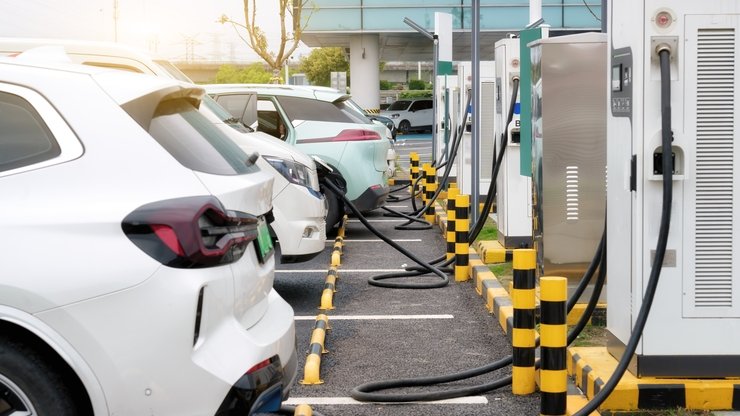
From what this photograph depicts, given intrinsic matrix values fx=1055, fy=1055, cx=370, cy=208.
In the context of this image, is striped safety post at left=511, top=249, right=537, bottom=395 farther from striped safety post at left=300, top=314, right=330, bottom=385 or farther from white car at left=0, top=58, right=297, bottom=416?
white car at left=0, top=58, right=297, bottom=416

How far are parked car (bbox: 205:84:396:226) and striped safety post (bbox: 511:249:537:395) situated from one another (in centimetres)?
670

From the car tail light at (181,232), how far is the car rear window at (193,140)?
0.22 meters

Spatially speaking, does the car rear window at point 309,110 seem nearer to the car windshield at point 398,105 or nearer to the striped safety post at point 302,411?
the striped safety post at point 302,411

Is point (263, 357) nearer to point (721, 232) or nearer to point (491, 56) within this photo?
point (721, 232)

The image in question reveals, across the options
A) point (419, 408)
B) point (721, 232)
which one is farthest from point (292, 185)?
point (721, 232)

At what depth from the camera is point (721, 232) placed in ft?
17.5

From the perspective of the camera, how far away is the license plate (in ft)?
14.5

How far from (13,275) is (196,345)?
69 centimetres

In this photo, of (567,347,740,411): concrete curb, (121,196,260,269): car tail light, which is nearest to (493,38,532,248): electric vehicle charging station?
(567,347,740,411): concrete curb

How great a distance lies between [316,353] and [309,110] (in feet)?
21.2

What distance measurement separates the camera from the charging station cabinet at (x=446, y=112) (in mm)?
17375

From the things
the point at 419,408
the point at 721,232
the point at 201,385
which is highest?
the point at 721,232

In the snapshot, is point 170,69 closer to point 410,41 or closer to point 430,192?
point 430,192

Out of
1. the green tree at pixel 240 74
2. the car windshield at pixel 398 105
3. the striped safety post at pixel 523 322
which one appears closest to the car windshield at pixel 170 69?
the striped safety post at pixel 523 322
